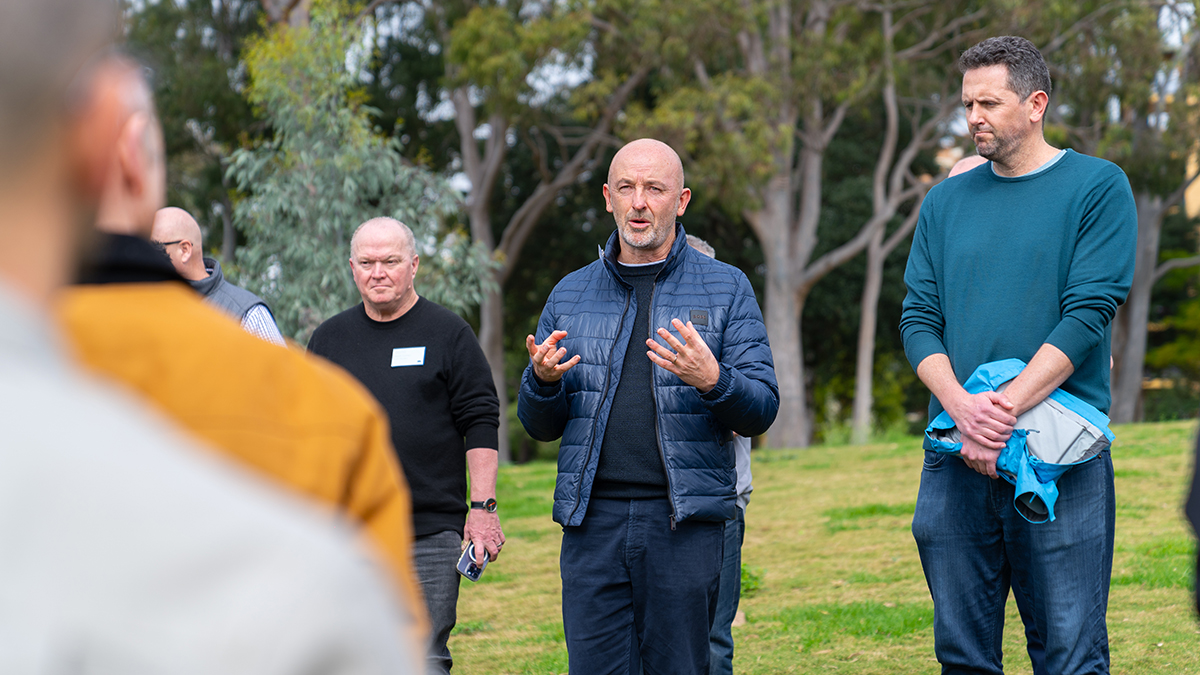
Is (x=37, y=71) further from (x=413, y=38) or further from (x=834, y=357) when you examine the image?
(x=834, y=357)

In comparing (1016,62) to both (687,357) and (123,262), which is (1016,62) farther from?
(123,262)

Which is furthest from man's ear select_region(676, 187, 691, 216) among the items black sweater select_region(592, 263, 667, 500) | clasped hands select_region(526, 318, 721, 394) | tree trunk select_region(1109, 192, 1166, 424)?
tree trunk select_region(1109, 192, 1166, 424)

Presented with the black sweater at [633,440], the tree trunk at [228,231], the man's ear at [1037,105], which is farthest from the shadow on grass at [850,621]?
the tree trunk at [228,231]

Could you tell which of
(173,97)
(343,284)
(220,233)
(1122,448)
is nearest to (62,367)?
(1122,448)

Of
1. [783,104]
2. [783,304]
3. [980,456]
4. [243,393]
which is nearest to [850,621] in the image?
[980,456]

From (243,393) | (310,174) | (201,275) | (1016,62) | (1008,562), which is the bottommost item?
(1008,562)

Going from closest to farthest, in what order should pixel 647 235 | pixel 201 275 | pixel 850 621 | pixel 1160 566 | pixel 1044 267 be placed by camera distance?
pixel 1044 267, pixel 647 235, pixel 201 275, pixel 850 621, pixel 1160 566

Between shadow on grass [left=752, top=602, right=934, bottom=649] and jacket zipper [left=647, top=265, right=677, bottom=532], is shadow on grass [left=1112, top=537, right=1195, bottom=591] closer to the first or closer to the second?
shadow on grass [left=752, top=602, right=934, bottom=649]

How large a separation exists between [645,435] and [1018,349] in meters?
1.28

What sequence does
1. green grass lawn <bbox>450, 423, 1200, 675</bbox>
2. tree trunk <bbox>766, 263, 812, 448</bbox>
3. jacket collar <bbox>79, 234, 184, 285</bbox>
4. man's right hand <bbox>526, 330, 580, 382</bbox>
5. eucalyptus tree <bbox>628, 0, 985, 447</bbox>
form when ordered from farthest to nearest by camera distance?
tree trunk <bbox>766, 263, 812, 448</bbox>
eucalyptus tree <bbox>628, 0, 985, 447</bbox>
green grass lawn <bbox>450, 423, 1200, 675</bbox>
man's right hand <bbox>526, 330, 580, 382</bbox>
jacket collar <bbox>79, 234, 184, 285</bbox>

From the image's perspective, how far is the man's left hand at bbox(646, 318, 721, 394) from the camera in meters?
3.43

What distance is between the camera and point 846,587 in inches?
307

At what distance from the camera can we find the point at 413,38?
81.6ft

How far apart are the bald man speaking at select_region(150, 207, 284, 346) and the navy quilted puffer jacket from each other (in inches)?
55.1
